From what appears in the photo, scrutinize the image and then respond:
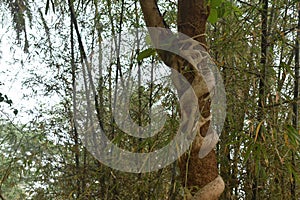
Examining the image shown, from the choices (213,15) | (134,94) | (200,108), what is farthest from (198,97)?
(134,94)

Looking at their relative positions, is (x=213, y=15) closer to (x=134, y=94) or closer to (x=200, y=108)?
(x=200, y=108)

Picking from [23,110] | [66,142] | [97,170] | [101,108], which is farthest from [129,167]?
[23,110]

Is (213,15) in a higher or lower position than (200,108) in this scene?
higher

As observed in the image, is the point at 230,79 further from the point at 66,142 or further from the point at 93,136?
the point at 66,142

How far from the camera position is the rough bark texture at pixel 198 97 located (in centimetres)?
82

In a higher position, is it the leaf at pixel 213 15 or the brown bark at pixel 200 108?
the leaf at pixel 213 15

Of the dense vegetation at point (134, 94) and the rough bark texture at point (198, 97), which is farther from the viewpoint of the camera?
the dense vegetation at point (134, 94)

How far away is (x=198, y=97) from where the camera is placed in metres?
0.82

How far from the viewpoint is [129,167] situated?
1243 mm

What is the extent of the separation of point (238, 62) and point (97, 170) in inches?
21.4

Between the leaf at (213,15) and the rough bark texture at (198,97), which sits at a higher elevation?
the leaf at (213,15)

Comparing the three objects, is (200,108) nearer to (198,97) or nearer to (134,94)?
(198,97)

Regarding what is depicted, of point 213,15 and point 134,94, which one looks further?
point 134,94

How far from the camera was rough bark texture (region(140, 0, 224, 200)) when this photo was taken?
818 mm
